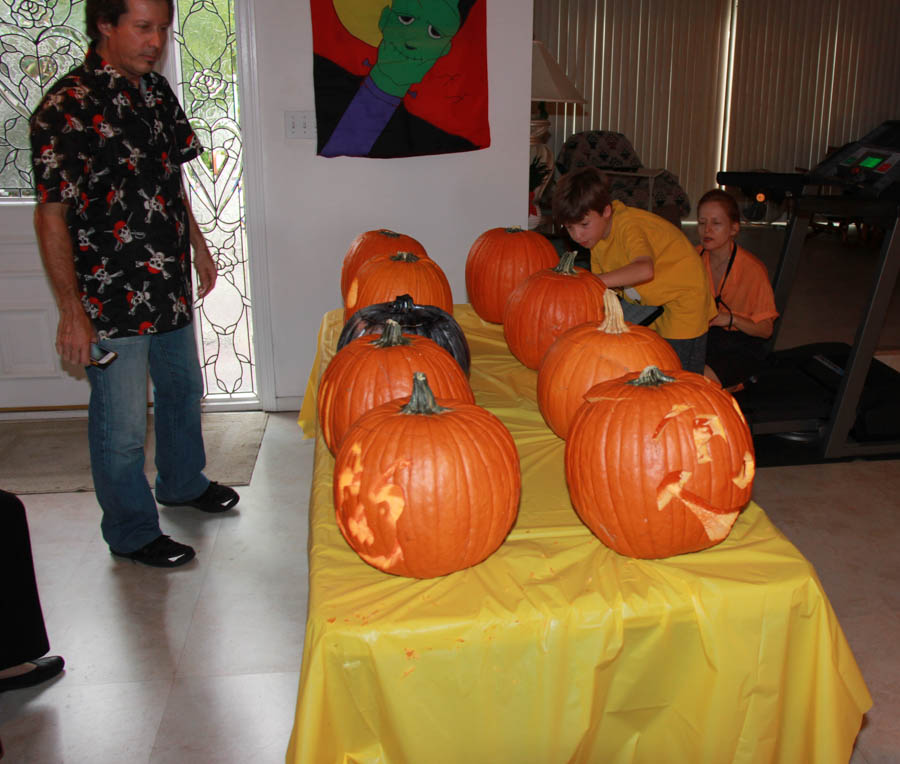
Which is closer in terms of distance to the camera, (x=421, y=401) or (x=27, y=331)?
(x=421, y=401)

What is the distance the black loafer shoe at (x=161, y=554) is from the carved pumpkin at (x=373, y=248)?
0.97m

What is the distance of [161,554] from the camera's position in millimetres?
2561

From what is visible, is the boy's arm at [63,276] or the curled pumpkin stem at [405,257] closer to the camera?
the boy's arm at [63,276]

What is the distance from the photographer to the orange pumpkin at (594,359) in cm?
160

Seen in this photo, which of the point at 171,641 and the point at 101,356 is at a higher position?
the point at 101,356

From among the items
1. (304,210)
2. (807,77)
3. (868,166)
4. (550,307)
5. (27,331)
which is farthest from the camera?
(807,77)

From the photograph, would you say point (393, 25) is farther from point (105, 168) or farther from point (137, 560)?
point (137, 560)

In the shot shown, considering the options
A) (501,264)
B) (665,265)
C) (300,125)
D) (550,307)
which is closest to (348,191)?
(300,125)

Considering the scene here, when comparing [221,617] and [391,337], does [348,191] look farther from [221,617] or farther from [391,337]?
[391,337]

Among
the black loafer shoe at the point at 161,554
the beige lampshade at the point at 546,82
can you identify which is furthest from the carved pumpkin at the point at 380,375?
the beige lampshade at the point at 546,82

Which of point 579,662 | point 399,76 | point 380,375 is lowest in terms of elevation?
point 579,662

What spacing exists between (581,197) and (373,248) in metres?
0.71

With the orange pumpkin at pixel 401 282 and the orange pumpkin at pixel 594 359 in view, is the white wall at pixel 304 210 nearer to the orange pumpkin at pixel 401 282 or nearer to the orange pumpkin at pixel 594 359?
the orange pumpkin at pixel 401 282

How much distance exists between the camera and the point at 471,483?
3.98 feet
